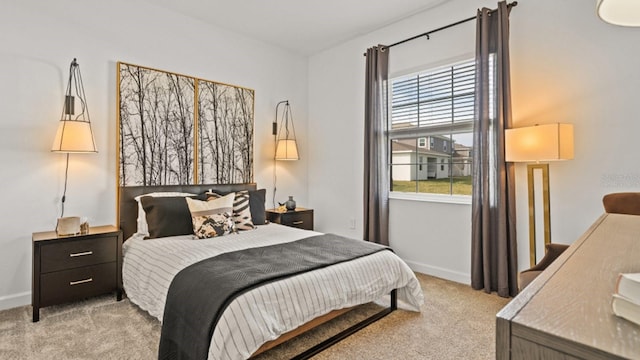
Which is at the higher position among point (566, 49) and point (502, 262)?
point (566, 49)

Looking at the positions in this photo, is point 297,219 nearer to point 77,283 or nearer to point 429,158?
point 429,158

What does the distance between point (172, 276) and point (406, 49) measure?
3.26 meters

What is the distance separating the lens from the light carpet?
6.55 ft

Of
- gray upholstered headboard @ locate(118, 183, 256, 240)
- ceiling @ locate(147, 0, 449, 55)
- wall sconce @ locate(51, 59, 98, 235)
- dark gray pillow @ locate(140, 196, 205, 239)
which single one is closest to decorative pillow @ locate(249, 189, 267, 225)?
dark gray pillow @ locate(140, 196, 205, 239)

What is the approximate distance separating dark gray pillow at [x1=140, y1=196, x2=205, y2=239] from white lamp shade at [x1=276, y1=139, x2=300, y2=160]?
5.13 feet

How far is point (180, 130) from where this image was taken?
3535 millimetres

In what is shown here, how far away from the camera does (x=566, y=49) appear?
265cm

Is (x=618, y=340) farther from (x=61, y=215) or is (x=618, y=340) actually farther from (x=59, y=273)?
(x=61, y=215)

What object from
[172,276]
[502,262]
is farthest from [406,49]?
[172,276]

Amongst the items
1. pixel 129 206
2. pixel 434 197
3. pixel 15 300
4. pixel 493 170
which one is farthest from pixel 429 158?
pixel 15 300

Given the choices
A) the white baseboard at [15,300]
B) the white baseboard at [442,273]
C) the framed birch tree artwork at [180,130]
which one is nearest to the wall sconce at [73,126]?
the framed birch tree artwork at [180,130]

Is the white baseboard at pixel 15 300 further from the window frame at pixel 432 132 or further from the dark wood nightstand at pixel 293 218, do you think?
the window frame at pixel 432 132

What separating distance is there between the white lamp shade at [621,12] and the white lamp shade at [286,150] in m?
3.54

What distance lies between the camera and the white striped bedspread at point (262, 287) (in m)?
1.61
